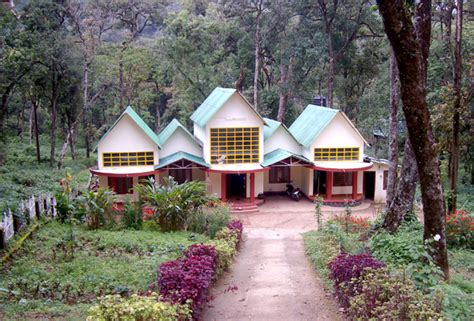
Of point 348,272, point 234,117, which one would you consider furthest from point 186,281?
point 234,117

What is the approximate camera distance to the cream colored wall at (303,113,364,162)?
1024 inches

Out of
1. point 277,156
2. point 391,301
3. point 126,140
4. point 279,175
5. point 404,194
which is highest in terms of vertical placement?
point 126,140

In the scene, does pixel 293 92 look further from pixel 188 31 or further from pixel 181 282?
pixel 181 282

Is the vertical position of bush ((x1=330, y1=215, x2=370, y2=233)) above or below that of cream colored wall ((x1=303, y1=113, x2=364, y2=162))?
below

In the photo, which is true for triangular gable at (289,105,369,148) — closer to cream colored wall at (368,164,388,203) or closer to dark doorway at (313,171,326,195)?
cream colored wall at (368,164,388,203)

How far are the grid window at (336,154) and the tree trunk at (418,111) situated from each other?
16.8 metres

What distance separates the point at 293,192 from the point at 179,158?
657cm

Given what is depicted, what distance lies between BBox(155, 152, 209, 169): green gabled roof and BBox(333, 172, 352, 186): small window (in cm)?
729

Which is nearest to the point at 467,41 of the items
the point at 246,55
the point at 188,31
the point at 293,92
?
the point at 293,92

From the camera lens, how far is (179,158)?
81.1 ft

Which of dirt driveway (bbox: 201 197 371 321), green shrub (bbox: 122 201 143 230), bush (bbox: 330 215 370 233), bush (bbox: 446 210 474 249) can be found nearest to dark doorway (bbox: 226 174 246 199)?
dirt driveway (bbox: 201 197 371 321)

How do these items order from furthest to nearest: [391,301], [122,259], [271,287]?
[122,259]
[271,287]
[391,301]

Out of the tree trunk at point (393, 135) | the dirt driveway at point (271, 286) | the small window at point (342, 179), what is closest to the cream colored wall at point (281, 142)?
the small window at point (342, 179)

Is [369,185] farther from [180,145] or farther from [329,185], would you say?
[180,145]
